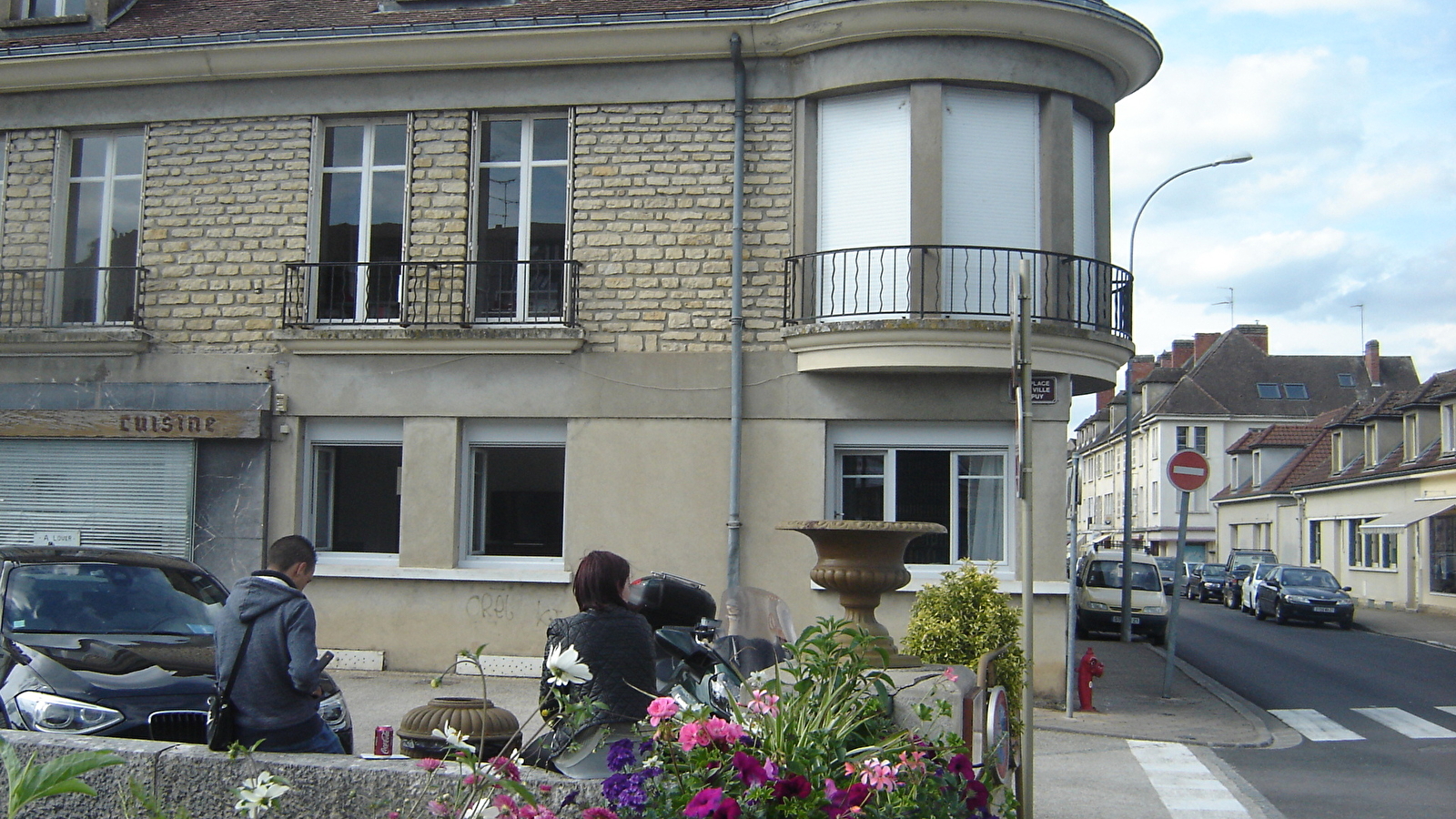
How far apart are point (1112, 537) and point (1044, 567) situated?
53.3m

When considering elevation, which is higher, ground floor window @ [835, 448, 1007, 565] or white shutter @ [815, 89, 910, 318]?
white shutter @ [815, 89, 910, 318]

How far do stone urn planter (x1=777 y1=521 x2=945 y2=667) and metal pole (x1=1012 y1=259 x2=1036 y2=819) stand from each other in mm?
1105

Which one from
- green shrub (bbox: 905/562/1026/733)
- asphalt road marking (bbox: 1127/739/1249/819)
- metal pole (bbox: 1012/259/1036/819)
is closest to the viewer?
metal pole (bbox: 1012/259/1036/819)

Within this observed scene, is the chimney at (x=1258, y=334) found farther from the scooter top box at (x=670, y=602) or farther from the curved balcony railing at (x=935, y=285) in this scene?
the scooter top box at (x=670, y=602)

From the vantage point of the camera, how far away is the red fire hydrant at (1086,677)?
43.3ft

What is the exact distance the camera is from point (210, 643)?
308 inches

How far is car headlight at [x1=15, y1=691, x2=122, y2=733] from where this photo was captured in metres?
6.57

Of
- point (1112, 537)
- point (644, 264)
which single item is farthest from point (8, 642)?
point (1112, 537)

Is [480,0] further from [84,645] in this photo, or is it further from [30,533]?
[84,645]

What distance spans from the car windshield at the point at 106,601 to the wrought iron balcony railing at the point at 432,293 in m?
5.95

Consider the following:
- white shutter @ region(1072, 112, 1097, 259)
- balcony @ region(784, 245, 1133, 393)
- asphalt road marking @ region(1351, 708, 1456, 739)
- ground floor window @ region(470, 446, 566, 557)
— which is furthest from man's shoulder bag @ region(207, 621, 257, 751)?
asphalt road marking @ region(1351, 708, 1456, 739)

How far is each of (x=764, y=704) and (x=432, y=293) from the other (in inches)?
425

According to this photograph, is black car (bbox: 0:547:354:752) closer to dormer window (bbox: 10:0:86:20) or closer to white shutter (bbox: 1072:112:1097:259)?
white shutter (bbox: 1072:112:1097:259)

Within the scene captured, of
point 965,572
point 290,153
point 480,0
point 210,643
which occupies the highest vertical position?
point 480,0
